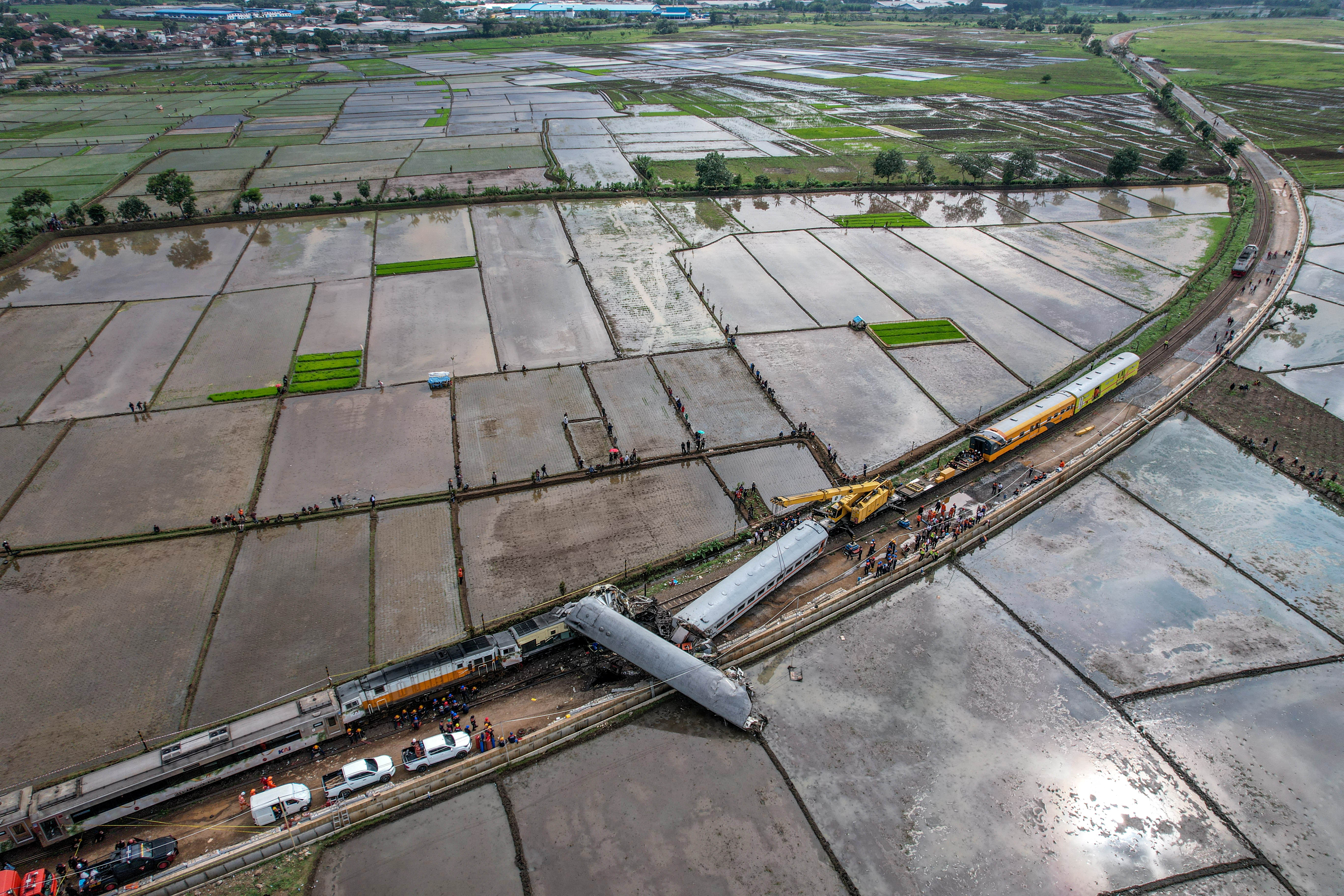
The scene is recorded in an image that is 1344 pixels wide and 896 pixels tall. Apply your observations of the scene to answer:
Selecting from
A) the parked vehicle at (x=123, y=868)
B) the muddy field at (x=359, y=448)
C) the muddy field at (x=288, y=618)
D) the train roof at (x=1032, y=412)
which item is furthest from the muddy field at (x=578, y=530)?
the train roof at (x=1032, y=412)

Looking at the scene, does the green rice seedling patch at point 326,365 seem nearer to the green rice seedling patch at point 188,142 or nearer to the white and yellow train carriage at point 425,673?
the white and yellow train carriage at point 425,673

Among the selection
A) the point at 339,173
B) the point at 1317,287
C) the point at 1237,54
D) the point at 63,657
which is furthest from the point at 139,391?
the point at 1237,54

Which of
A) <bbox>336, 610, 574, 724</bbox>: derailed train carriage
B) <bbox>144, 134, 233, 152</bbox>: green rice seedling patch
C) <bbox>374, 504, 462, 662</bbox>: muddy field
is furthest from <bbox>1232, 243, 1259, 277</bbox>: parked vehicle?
<bbox>144, 134, 233, 152</bbox>: green rice seedling patch

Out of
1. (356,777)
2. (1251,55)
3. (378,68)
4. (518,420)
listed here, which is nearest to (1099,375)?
(518,420)

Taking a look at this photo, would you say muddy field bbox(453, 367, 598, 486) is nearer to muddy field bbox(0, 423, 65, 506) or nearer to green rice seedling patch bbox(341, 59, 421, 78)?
muddy field bbox(0, 423, 65, 506)

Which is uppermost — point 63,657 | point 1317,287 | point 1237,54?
point 1237,54

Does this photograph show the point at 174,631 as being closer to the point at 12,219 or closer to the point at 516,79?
the point at 12,219
